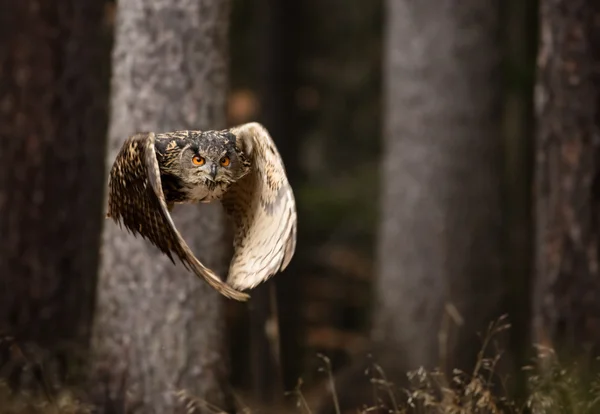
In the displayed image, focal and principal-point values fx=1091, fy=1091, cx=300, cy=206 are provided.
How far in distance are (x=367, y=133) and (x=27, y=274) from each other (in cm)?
1164

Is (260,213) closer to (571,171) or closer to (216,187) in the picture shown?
(216,187)

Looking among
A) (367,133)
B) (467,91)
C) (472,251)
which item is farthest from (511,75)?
(367,133)

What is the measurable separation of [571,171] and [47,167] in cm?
378

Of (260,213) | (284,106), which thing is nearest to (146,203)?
(260,213)

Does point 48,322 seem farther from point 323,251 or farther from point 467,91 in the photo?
point 323,251

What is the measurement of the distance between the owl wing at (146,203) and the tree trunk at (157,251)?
→ 181cm

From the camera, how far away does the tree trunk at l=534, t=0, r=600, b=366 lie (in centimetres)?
748

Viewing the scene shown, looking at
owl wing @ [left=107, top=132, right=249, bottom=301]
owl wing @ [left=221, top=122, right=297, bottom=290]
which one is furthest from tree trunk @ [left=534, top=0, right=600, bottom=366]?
owl wing @ [left=107, top=132, right=249, bottom=301]

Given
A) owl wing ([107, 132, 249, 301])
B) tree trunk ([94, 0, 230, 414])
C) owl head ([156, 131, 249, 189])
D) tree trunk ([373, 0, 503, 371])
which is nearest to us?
owl wing ([107, 132, 249, 301])

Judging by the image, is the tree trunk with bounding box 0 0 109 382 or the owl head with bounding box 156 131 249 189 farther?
the tree trunk with bounding box 0 0 109 382

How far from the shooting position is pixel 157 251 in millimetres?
6738

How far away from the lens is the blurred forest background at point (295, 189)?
678 centimetres

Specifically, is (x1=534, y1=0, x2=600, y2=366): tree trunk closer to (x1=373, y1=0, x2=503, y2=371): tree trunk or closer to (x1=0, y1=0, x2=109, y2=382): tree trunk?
(x1=373, y1=0, x2=503, y2=371): tree trunk

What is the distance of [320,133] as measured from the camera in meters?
19.5
